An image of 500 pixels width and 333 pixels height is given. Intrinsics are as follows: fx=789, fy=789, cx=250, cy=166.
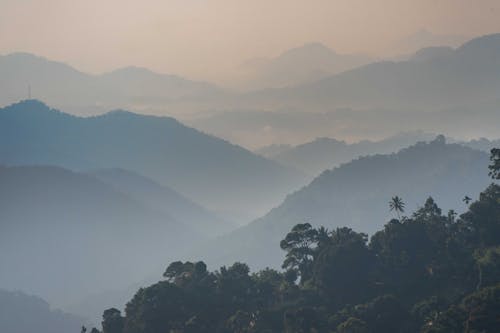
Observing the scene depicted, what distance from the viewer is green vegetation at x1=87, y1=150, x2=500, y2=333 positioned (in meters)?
140

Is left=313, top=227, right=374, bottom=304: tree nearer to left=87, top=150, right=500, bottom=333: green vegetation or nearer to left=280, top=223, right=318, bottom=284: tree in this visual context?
left=87, top=150, right=500, bottom=333: green vegetation

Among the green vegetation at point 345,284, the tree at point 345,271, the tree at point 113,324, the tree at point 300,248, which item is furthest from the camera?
the tree at point 300,248

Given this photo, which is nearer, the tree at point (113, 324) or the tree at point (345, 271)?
the tree at point (345, 271)

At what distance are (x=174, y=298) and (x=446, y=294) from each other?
176 ft

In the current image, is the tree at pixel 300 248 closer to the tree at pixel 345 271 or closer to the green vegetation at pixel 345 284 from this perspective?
the green vegetation at pixel 345 284

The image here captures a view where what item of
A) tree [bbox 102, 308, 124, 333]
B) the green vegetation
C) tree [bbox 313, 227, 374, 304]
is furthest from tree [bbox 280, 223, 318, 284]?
tree [bbox 102, 308, 124, 333]

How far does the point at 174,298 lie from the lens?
160 m

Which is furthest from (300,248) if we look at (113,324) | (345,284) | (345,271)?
(113,324)

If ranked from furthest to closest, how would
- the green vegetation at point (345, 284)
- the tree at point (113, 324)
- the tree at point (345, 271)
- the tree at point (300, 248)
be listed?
the tree at point (300, 248) < the tree at point (113, 324) < the tree at point (345, 271) < the green vegetation at point (345, 284)

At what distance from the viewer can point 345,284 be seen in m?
163

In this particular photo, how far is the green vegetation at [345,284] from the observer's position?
140250 millimetres

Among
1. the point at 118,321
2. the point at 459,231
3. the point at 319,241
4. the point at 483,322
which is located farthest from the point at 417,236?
the point at 118,321

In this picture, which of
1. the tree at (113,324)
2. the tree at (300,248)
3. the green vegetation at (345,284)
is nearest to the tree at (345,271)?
the green vegetation at (345,284)

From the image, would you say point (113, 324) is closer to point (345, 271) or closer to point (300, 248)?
point (300, 248)
